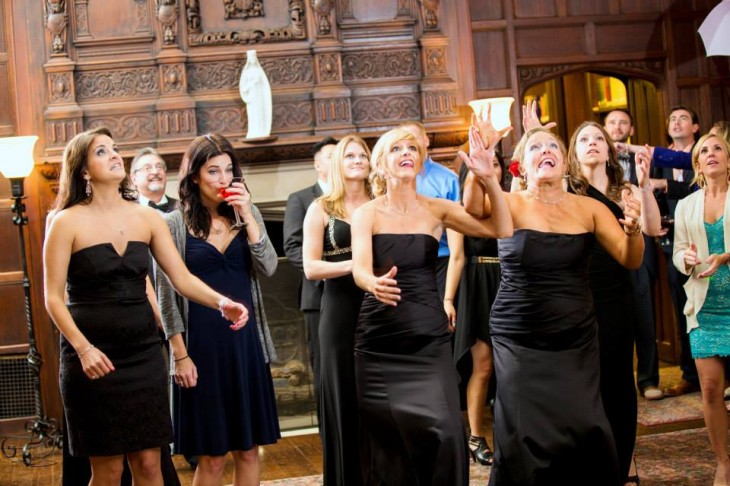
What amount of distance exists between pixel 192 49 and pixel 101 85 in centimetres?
72

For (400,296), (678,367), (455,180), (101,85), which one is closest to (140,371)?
(400,296)

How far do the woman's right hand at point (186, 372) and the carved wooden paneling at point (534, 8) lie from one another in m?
4.99

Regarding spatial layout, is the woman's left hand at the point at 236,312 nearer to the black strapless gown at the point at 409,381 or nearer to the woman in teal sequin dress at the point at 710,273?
the black strapless gown at the point at 409,381

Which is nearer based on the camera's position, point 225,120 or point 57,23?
point 57,23

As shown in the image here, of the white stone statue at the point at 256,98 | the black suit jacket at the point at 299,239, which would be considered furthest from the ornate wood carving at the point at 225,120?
the black suit jacket at the point at 299,239

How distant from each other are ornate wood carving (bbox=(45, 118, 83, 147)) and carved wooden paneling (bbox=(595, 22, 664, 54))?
4009 mm

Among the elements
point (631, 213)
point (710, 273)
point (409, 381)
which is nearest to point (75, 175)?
point (409, 381)

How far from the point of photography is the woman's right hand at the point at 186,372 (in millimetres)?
3982

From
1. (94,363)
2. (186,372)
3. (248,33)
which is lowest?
(186,372)

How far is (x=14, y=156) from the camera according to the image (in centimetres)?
690

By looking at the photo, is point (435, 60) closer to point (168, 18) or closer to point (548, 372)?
point (168, 18)

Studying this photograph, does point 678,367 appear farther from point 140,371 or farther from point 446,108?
point 140,371

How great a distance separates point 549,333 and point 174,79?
4.53 m

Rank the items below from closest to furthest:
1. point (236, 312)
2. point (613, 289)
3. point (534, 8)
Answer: point (236, 312) → point (613, 289) → point (534, 8)
